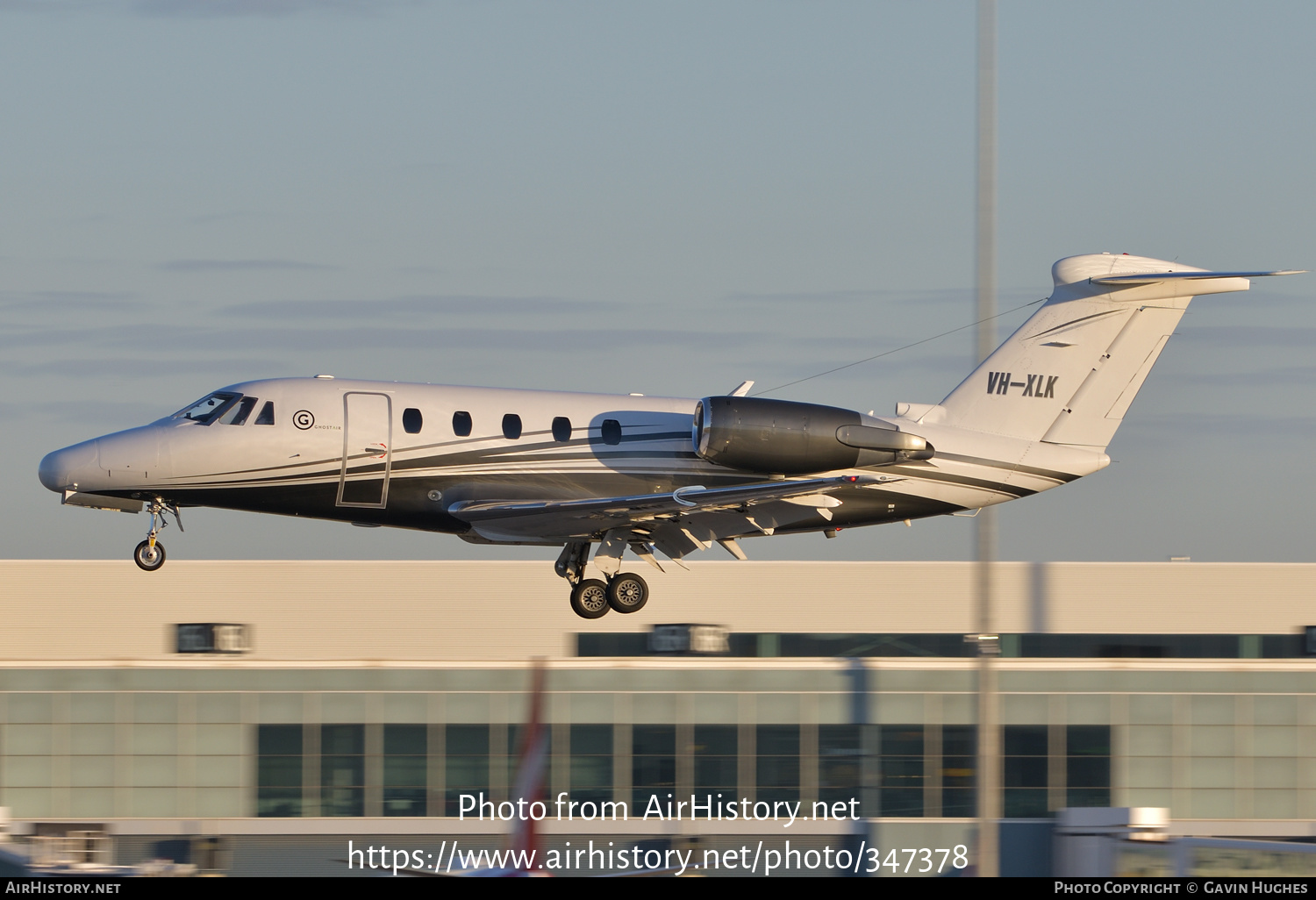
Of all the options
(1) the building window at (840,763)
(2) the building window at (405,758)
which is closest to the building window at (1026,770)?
(1) the building window at (840,763)

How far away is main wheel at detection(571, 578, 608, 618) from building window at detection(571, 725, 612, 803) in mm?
12042

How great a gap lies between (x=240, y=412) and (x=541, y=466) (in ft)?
16.6

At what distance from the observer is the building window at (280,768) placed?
3966 centimetres

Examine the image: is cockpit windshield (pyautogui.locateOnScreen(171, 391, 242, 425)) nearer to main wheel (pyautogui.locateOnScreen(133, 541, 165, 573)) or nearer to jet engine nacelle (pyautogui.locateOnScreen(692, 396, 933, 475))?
main wheel (pyautogui.locateOnScreen(133, 541, 165, 573))

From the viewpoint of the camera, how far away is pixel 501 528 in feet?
88.0

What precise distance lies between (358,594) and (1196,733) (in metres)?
26.0

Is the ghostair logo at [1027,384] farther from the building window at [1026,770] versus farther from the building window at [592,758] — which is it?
the building window at [592,758]

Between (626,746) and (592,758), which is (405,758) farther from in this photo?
(626,746)

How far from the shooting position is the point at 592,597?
93.7 feet

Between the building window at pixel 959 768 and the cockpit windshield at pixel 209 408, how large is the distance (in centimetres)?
2114

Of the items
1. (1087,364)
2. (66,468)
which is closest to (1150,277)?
(1087,364)

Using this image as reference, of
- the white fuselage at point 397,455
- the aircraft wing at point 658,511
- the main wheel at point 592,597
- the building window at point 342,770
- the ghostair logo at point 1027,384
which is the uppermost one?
the ghostair logo at point 1027,384
